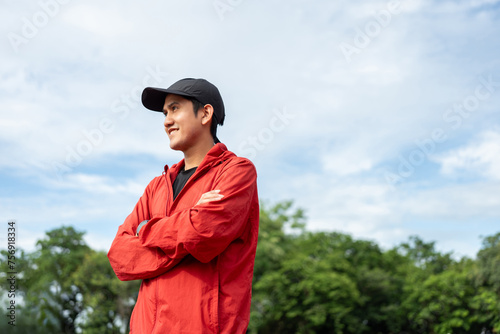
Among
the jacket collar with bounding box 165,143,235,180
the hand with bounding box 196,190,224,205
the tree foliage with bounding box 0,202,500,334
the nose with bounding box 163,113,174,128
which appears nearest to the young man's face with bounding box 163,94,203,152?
the nose with bounding box 163,113,174,128

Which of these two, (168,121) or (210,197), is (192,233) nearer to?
(210,197)

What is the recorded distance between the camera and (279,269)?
36.9 meters

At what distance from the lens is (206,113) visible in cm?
332

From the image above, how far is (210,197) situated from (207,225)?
189 millimetres

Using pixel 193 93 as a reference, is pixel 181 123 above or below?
below

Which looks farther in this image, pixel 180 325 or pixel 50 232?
pixel 50 232

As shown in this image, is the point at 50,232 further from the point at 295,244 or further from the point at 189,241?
the point at 189,241

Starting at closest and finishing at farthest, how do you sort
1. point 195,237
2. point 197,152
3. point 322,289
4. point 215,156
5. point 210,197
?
1. point 195,237
2. point 210,197
3. point 215,156
4. point 197,152
5. point 322,289

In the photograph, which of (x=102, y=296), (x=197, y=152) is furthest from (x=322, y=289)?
(x=197, y=152)

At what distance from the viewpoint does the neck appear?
11.1 ft

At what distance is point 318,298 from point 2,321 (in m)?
29.6

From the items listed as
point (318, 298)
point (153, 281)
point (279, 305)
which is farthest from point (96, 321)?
point (153, 281)

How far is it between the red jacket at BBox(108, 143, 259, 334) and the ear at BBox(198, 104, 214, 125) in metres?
0.29

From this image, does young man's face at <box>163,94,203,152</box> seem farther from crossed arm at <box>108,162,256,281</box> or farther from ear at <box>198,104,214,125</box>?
crossed arm at <box>108,162,256,281</box>
